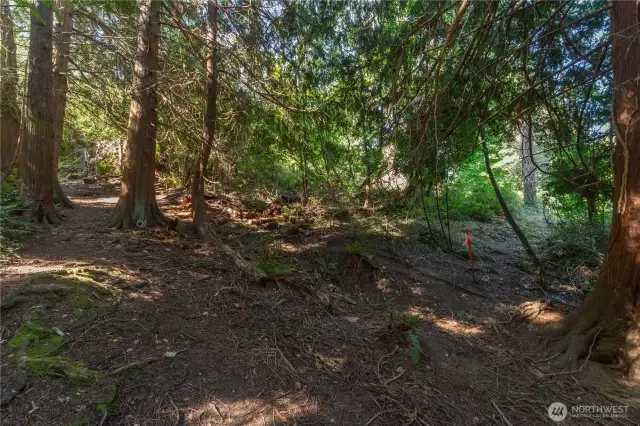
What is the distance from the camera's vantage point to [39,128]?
250 inches

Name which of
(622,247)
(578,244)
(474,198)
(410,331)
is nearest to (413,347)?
(410,331)

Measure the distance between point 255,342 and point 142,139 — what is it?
15.4 feet

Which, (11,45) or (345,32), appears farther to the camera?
(11,45)

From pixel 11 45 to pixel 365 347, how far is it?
11230 millimetres

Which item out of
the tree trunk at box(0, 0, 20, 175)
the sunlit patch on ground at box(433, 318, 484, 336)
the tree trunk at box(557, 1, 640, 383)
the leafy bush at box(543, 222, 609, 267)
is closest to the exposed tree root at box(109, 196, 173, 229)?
the tree trunk at box(0, 0, 20, 175)

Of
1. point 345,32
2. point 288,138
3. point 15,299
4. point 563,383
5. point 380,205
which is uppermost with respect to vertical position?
point 345,32

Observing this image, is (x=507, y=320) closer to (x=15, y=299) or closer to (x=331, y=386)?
(x=331, y=386)

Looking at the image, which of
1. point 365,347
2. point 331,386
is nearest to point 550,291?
point 365,347

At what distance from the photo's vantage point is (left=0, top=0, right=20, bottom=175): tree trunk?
26.1ft

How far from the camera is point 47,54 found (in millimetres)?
6258

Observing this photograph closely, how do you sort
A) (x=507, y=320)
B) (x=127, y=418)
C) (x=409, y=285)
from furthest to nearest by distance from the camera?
(x=409, y=285) → (x=507, y=320) → (x=127, y=418)

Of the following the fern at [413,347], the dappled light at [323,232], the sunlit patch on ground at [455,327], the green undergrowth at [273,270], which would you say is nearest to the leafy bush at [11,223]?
the dappled light at [323,232]

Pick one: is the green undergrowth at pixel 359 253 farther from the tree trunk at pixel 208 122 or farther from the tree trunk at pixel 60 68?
the tree trunk at pixel 60 68

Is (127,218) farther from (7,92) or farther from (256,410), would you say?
(7,92)
